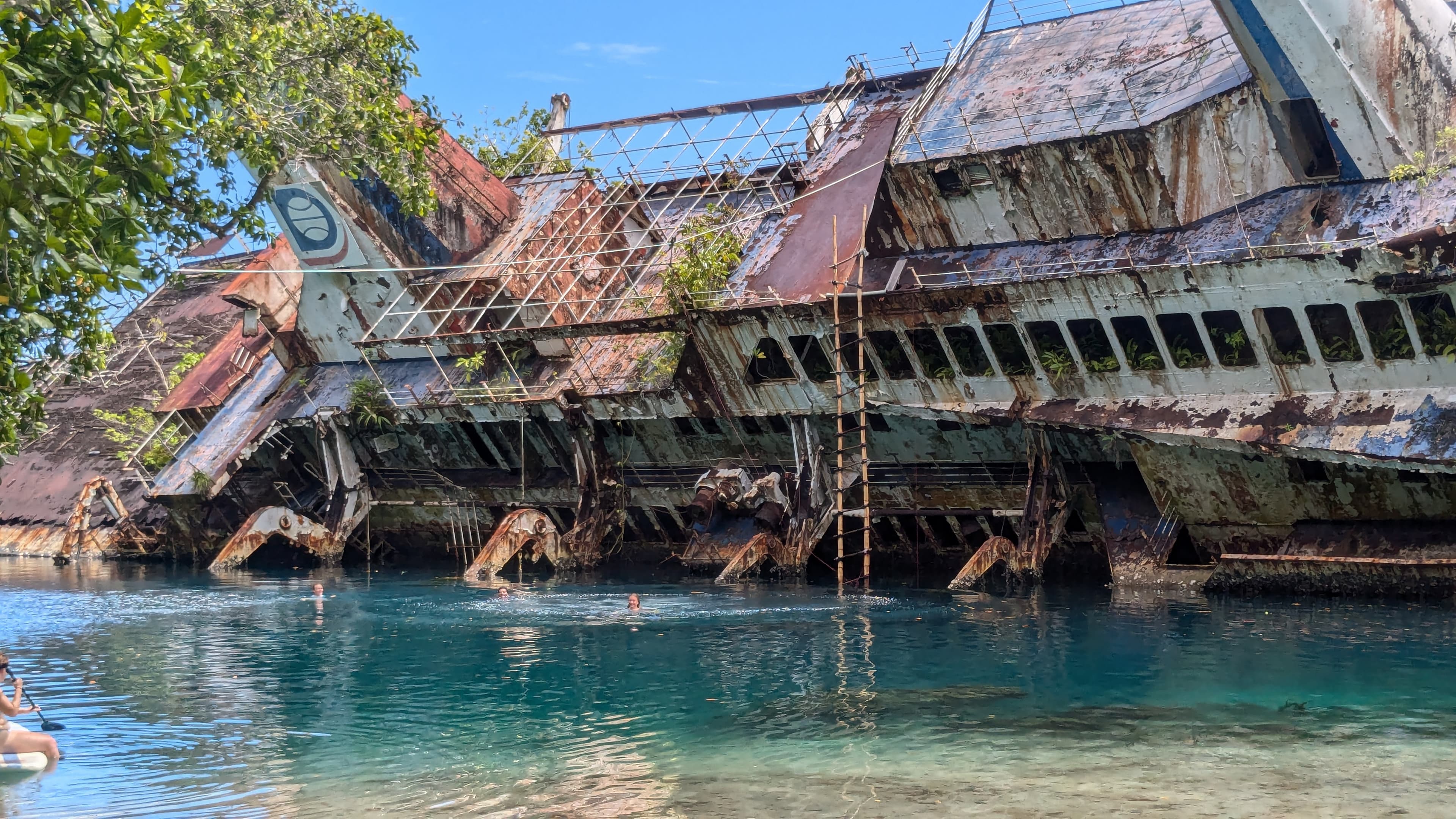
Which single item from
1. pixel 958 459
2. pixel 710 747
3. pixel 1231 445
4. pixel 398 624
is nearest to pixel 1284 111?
pixel 1231 445

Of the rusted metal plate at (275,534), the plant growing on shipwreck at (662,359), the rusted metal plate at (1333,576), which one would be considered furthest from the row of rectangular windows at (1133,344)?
the rusted metal plate at (275,534)

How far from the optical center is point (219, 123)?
20312 millimetres

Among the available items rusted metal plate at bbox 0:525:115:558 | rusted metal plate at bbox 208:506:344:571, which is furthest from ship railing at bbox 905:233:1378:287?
rusted metal plate at bbox 0:525:115:558

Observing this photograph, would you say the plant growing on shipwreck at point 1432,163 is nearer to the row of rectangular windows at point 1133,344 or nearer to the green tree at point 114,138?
the row of rectangular windows at point 1133,344

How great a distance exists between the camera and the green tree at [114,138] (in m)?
11.1

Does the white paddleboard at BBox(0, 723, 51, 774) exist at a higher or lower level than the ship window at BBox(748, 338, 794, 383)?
lower

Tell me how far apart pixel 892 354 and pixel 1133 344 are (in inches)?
214

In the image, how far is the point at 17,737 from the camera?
13906mm

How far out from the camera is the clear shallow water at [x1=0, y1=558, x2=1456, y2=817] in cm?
1270

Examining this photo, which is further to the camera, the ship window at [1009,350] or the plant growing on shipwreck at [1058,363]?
the ship window at [1009,350]

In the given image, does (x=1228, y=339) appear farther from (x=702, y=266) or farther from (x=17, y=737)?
(x=17, y=737)

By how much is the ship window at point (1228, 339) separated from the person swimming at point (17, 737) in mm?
19293

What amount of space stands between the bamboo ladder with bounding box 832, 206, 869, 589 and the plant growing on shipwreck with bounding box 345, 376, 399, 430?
44.5ft

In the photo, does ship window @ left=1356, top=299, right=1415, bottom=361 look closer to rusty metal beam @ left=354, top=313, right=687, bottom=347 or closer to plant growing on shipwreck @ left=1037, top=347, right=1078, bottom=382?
plant growing on shipwreck @ left=1037, top=347, right=1078, bottom=382
